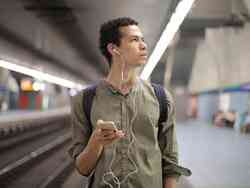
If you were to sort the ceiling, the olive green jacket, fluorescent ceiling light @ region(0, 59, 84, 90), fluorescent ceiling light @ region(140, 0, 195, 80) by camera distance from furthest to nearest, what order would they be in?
fluorescent ceiling light @ region(0, 59, 84, 90) → the ceiling → fluorescent ceiling light @ region(140, 0, 195, 80) → the olive green jacket

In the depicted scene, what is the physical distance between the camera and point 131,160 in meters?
1.48

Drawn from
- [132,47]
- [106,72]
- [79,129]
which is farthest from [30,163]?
[132,47]

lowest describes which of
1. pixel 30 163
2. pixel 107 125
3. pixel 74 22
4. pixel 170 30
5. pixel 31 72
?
pixel 30 163

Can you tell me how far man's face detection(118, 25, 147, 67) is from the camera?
4.94 feet

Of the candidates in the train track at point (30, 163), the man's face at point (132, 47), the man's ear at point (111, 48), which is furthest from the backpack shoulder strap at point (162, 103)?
the train track at point (30, 163)

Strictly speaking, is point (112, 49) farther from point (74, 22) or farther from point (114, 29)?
point (74, 22)

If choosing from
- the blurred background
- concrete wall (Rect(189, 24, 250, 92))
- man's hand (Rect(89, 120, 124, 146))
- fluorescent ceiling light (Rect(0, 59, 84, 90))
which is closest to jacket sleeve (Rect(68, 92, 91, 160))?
man's hand (Rect(89, 120, 124, 146))

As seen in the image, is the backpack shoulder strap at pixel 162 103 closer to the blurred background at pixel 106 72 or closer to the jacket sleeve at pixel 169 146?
the jacket sleeve at pixel 169 146

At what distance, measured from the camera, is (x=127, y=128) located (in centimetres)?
149

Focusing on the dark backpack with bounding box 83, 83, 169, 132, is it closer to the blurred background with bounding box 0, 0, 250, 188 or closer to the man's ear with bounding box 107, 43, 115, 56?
the man's ear with bounding box 107, 43, 115, 56

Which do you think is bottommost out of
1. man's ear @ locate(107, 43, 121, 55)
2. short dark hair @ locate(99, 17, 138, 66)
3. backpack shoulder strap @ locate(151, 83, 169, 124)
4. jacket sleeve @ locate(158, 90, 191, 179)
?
jacket sleeve @ locate(158, 90, 191, 179)

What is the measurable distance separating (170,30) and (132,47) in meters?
1.99

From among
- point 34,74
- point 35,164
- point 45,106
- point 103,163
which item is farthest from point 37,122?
point 103,163

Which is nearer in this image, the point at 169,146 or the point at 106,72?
the point at 169,146
